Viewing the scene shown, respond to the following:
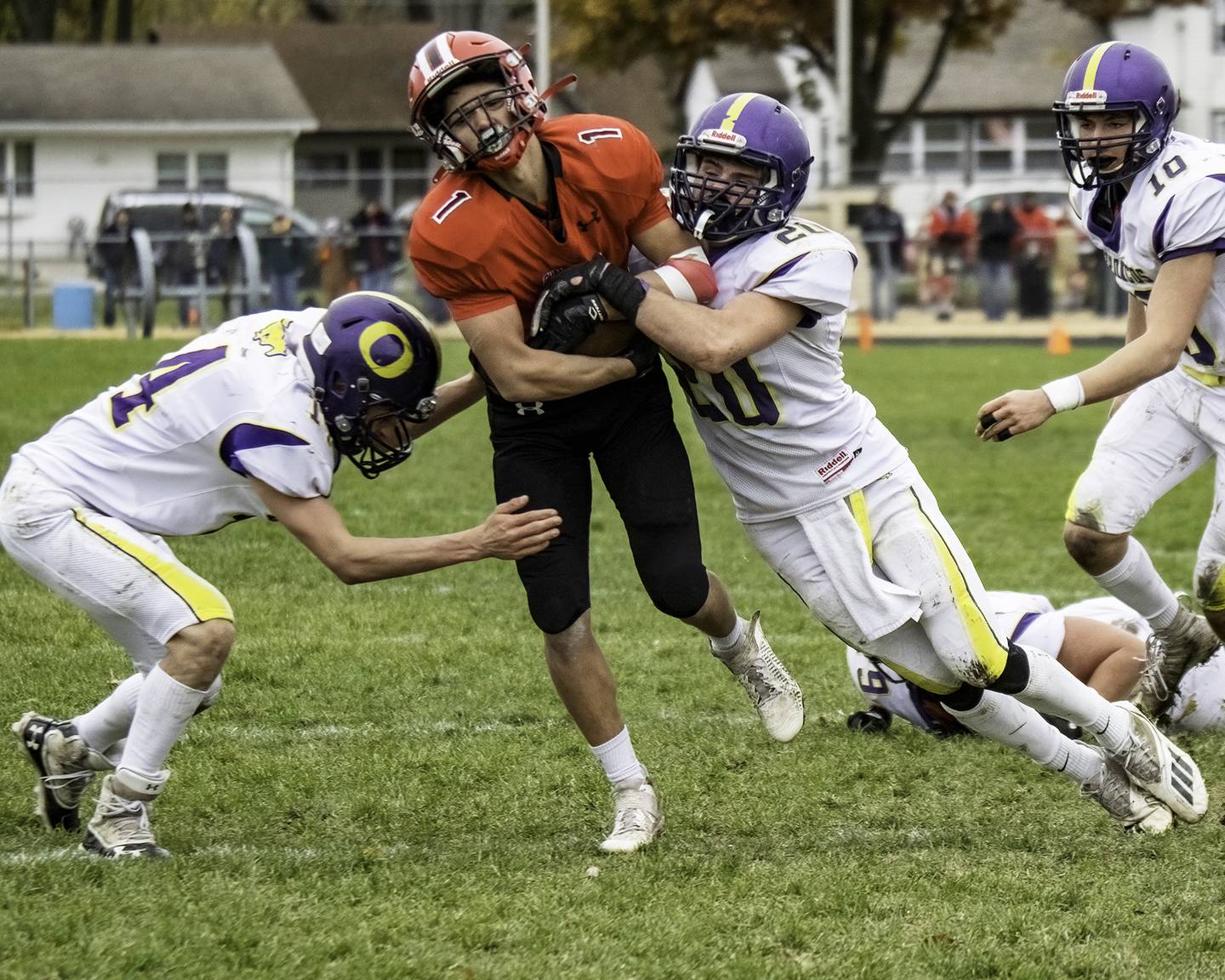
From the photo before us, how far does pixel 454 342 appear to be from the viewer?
1920 centimetres

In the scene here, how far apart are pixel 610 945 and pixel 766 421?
1409 mm

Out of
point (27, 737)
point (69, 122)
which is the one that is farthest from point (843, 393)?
point (69, 122)

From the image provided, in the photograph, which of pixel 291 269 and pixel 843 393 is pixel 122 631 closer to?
pixel 843 393

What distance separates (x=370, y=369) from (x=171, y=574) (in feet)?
2.34

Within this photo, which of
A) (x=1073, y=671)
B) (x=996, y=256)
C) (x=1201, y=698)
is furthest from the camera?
(x=996, y=256)

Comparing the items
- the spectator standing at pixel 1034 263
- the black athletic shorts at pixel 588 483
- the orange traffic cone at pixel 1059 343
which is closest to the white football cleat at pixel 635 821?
the black athletic shorts at pixel 588 483

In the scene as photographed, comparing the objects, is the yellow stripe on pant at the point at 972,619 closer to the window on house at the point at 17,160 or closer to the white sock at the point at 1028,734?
the white sock at the point at 1028,734

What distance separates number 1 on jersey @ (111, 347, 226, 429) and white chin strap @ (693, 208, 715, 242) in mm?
1211

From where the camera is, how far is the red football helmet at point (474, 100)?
4414 mm

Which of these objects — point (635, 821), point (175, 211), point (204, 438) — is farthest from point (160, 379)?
point (175, 211)

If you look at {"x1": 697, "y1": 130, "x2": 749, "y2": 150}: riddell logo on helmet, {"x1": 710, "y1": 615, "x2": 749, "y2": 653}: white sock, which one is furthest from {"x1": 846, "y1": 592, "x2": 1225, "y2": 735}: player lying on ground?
{"x1": 697, "y1": 130, "x2": 749, "y2": 150}: riddell logo on helmet

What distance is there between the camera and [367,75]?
43.3 meters

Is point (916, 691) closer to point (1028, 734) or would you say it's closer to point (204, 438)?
point (1028, 734)

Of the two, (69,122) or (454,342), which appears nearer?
(454,342)
